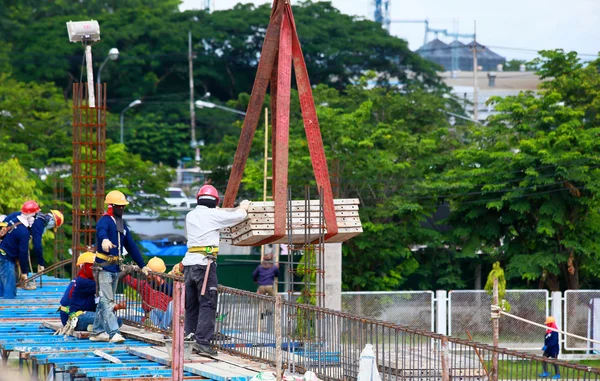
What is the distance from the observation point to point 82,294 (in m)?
14.1

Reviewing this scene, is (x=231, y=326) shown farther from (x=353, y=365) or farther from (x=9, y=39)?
(x=9, y=39)

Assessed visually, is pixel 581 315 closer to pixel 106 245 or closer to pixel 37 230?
pixel 37 230

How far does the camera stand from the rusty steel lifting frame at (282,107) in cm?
1488

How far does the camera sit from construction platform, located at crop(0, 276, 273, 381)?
36.4ft

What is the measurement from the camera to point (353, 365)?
11.3 m

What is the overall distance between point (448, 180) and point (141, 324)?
67.5 feet

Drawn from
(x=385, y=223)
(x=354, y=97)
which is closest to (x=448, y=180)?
(x=385, y=223)

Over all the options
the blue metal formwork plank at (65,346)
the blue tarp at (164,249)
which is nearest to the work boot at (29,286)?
the blue metal formwork plank at (65,346)

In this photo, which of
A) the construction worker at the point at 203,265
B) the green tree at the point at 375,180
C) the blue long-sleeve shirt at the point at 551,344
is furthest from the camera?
the green tree at the point at 375,180

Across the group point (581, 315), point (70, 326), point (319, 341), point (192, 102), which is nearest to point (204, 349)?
point (319, 341)

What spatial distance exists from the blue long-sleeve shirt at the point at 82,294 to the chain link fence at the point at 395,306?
42.3ft

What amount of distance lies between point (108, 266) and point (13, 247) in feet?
18.2

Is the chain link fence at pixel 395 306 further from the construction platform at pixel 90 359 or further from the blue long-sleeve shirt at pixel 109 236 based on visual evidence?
the blue long-sleeve shirt at pixel 109 236

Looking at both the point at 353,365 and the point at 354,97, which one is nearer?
the point at 353,365
